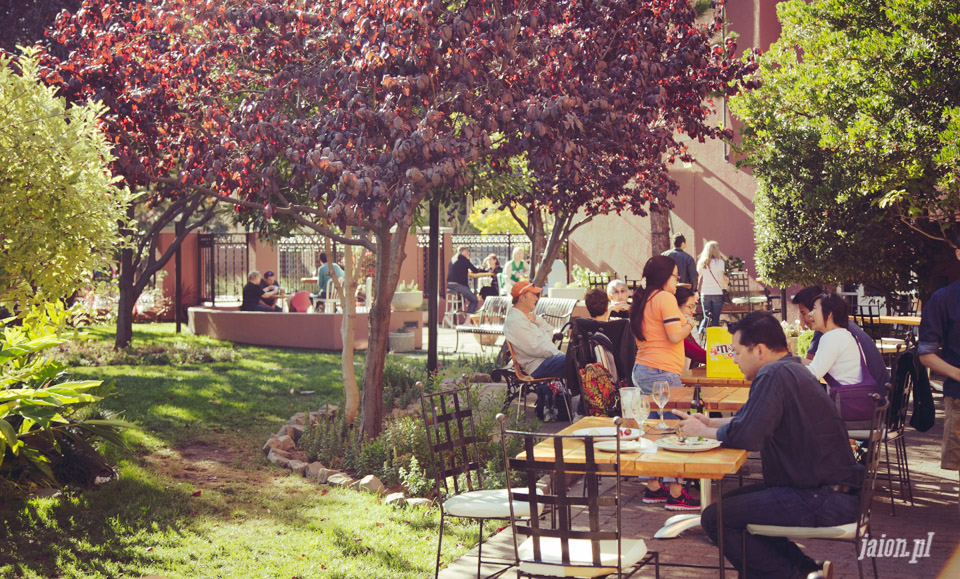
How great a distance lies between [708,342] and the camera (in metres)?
6.76

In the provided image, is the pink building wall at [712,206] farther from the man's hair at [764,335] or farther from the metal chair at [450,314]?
the man's hair at [764,335]

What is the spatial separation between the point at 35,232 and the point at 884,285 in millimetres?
12131

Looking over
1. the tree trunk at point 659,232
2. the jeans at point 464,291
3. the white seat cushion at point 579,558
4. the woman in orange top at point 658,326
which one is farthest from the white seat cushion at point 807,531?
the tree trunk at point 659,232

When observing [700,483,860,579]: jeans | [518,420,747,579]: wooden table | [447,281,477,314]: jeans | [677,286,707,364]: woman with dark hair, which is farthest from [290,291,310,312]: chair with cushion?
[700,483,860,579]: jeans

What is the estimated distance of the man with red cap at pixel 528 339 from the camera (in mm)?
9492

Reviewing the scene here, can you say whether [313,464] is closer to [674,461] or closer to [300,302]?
[674,461]

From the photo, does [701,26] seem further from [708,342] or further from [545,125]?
[708,342]

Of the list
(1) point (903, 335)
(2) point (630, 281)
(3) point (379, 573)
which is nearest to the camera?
(3) point (379, 573)

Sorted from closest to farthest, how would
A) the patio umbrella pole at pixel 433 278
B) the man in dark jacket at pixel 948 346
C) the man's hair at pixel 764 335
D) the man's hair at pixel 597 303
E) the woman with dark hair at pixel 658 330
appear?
the man's hair at pixel 764 335 < the man in dark jacket at pixel 948 346 < the woman with dark hair at pixel 658 330 < the man's hair at pixel 597 303 < the patio umbrella pole at pixel 433 278

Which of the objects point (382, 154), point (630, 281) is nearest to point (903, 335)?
point (382, 154)

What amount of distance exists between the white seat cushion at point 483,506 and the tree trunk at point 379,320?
3.29 m

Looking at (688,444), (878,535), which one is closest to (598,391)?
(878,535)

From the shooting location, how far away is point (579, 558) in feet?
12.6

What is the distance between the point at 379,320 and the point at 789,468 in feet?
15.3
